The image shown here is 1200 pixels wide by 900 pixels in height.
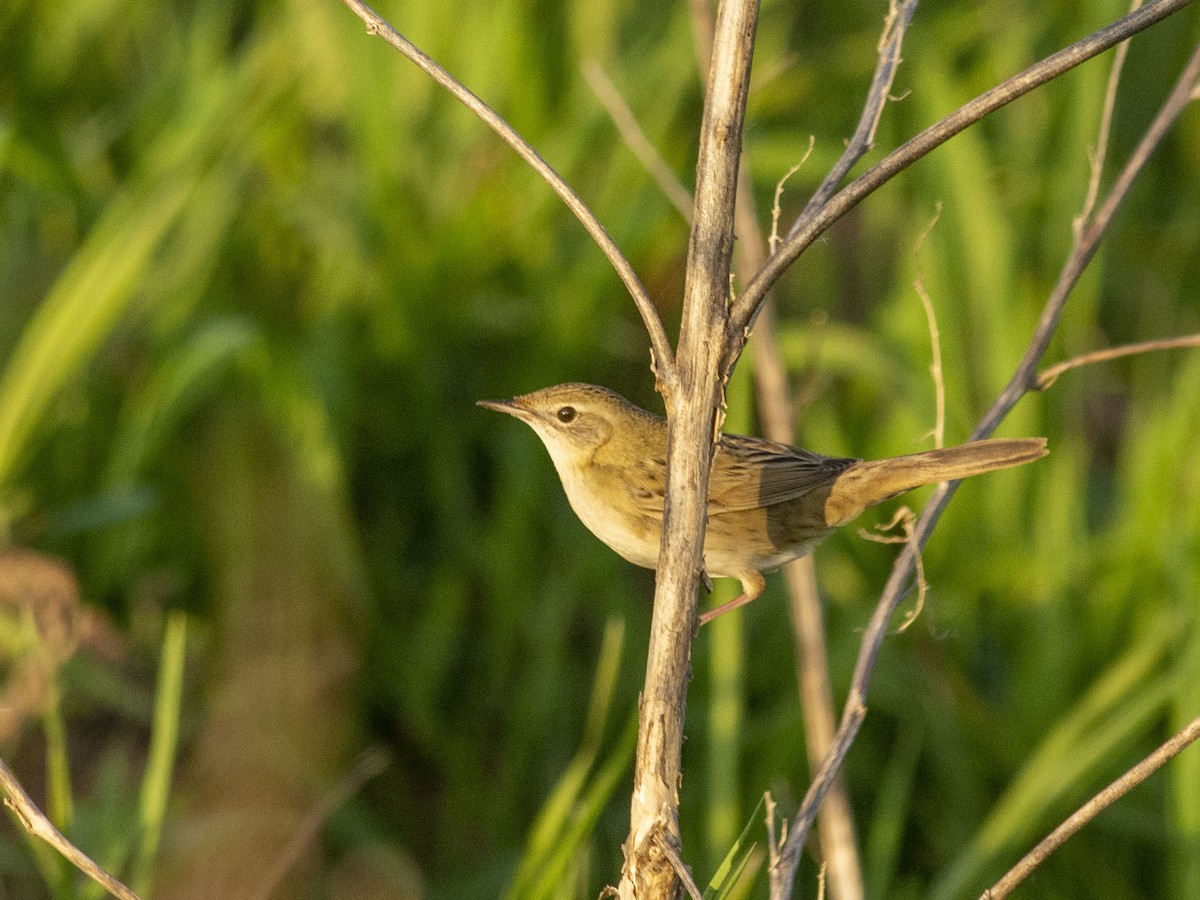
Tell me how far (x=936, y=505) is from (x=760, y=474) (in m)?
0.61

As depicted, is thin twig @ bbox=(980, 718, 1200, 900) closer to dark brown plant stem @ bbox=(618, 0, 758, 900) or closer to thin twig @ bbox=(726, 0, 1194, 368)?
dark brown plant stem @ bbox=(618, 0, 758, 900)

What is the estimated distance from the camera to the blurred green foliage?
11.3ft

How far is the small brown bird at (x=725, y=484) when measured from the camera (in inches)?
101

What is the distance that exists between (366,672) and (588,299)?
125 cm

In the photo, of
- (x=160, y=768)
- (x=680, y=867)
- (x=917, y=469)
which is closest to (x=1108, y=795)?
(x=680, y=867)

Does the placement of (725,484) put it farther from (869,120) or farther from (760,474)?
(869,120)

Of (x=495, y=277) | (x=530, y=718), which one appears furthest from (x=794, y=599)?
(x=495, y=277)

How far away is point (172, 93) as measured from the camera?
15.4ft

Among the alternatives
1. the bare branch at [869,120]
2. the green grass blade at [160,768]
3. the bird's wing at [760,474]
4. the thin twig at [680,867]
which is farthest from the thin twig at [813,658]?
the green grass blade at [160,768]

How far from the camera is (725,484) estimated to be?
2668 mm

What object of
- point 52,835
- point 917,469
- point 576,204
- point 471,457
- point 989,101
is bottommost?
point 52,835

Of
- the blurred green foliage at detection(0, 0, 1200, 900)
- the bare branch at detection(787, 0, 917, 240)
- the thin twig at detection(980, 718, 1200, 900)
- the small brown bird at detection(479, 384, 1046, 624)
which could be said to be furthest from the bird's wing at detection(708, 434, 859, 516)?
the thin twig at detection(980, 718, 1200, 900)

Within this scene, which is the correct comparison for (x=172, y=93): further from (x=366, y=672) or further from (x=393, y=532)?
(x=366, y=672)

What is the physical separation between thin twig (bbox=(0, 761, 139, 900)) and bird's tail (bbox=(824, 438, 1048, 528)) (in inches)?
47.9
